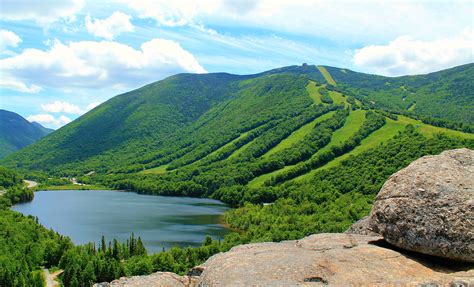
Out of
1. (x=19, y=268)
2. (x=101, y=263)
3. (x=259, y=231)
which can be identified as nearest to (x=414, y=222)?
(x=101, y=263)

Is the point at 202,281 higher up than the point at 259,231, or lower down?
higher up

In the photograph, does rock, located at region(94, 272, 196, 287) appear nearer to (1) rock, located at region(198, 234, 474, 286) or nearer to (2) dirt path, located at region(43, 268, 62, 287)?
(1) rock, located at region(198, 234, 474, 286)

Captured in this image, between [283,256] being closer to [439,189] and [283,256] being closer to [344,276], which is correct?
[344,276]

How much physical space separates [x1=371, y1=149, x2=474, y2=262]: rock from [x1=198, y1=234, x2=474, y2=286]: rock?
745mm

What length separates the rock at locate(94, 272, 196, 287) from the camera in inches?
596

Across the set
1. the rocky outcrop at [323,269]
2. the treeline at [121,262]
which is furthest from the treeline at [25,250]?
the rocky outcrop at [323,269]

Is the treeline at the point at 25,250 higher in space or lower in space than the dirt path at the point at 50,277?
higher

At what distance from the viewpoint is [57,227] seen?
15288cm

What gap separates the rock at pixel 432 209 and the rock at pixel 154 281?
313 inches

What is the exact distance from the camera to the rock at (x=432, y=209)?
14656 millimetres

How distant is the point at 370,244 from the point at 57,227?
6125 inches

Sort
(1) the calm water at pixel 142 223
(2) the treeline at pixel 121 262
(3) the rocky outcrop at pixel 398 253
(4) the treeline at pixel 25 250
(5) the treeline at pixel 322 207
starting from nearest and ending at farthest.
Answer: (3) the rocky outcrop at pixel 398 253 < (4) the treeline at pixel 25 250 < (2) the treeline at pixel 121 262 < (5) the treeline at pixel 322 207 < (1) the calm water at pixel 142 223

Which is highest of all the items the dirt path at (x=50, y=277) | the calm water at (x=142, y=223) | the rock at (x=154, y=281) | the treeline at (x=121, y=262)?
the rock at (x=154, y=281)

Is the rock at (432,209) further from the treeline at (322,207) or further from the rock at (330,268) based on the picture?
the treeline at (322,207)
